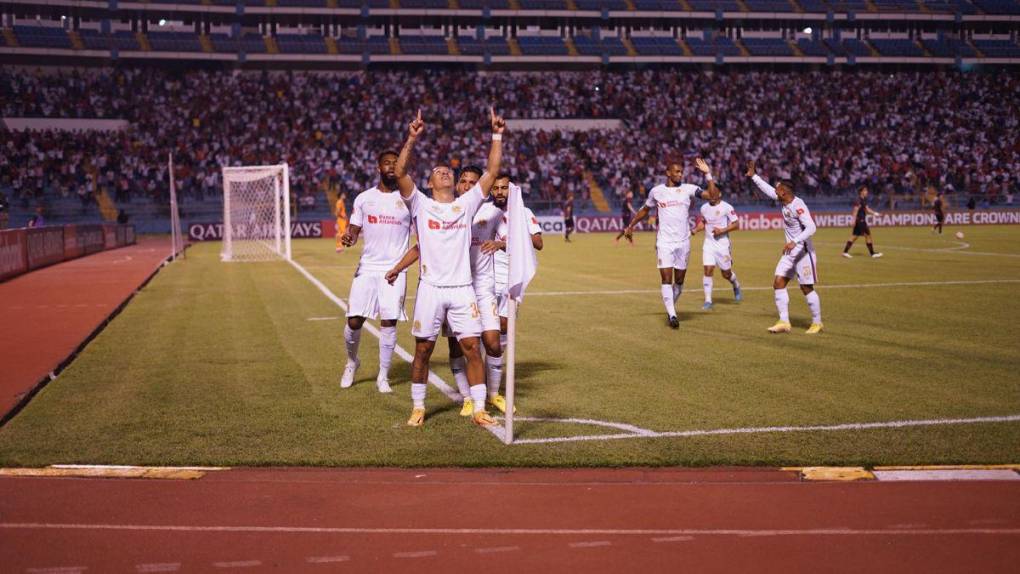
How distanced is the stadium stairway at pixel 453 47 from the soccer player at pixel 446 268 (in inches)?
2376

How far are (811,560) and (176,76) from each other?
63076 mm

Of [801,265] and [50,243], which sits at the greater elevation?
[801,265]

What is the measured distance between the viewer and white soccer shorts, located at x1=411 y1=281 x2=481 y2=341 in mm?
7887

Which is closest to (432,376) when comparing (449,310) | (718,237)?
(449,310)

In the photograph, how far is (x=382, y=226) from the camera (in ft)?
30.7

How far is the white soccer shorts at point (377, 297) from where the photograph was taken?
30.5ft

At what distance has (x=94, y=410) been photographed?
8.76m

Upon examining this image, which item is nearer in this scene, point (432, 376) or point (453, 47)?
point (432, 376)

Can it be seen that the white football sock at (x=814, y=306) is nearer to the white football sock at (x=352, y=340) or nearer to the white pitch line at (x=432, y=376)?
the white pitch line at (x=432, y=376)

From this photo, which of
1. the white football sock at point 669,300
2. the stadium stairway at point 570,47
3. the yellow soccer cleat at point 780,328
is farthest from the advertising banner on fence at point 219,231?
the yellow soccer cleat at point 780,328

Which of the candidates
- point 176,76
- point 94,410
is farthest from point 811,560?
point 176,76

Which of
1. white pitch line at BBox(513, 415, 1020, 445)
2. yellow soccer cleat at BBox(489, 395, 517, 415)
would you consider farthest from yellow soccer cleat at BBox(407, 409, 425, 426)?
white pitch line at BBox(513, 415, 1020, 445)

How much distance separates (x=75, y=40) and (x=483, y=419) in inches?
2363

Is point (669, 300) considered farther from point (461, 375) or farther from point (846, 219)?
point (846, 219)
